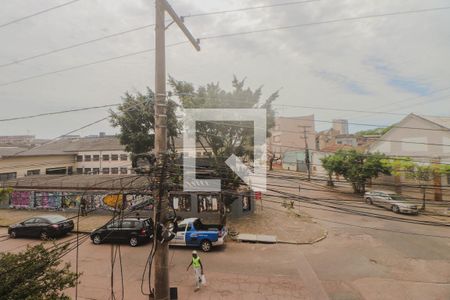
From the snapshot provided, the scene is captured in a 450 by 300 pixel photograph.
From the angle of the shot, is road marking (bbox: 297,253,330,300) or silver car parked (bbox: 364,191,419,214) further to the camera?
silver car parked (bbox: 364,191,419,214)

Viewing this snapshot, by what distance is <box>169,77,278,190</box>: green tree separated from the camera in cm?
1766

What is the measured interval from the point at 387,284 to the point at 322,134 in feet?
156

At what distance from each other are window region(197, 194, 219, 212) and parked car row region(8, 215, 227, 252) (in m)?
5.58

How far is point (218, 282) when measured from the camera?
11.1 metres

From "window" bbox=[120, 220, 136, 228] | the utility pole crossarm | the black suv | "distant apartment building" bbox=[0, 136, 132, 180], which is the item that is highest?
the utility pole crossarm

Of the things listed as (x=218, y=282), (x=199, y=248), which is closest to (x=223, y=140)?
(x=199, y=248)

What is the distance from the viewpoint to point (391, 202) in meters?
22.7

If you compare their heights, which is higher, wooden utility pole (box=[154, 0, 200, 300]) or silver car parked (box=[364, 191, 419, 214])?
wooden utility pole (box=[154, 0, 200, 300])

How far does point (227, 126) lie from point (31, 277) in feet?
44.1

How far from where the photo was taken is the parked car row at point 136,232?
14.7 metres

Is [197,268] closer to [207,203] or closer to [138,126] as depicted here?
[207,203]

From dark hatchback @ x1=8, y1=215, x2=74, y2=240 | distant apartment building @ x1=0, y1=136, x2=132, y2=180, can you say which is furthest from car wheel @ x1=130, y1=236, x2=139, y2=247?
distant apartment building @ x1=0, y1=136, x2=132, y2=180

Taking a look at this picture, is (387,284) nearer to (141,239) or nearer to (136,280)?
(136,280)

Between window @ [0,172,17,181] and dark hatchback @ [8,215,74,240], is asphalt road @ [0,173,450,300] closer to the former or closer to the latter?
dark hatchback @ [8,215,74,240]
